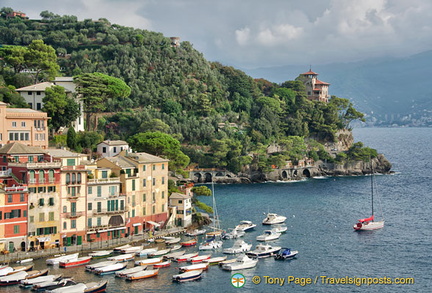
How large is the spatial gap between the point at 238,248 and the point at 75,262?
19.8m

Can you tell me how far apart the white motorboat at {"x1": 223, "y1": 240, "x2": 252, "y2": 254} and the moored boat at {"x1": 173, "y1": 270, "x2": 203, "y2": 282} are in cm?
1078

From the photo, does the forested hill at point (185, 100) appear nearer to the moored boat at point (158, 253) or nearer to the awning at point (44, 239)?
the moored boat at point (158, 253)

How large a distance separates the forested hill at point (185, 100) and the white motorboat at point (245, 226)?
53.2 m

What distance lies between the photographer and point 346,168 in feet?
547

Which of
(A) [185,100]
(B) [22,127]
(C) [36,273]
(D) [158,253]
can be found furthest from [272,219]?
(A) [185,100]

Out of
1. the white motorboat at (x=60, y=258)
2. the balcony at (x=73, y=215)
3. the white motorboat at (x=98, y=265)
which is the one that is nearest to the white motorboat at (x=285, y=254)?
the white motorboat at (x=98, y=265)

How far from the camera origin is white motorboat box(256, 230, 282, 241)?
84875 millimetres

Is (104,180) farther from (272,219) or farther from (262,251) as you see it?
(272,219)

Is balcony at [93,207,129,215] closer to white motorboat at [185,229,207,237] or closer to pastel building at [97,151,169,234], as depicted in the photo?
pastel building at [97,151,169,234]

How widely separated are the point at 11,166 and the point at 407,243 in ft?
168

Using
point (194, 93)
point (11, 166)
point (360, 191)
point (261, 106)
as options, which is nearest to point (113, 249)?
point (11, 166)

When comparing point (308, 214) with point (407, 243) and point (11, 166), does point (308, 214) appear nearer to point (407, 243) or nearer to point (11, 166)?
point (407, 243)

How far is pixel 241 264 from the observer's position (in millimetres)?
70125

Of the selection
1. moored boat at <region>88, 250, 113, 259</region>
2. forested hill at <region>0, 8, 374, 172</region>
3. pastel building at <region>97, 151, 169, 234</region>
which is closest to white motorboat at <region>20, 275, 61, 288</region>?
moored boat at <region>88, 250, 113, 259</region>
